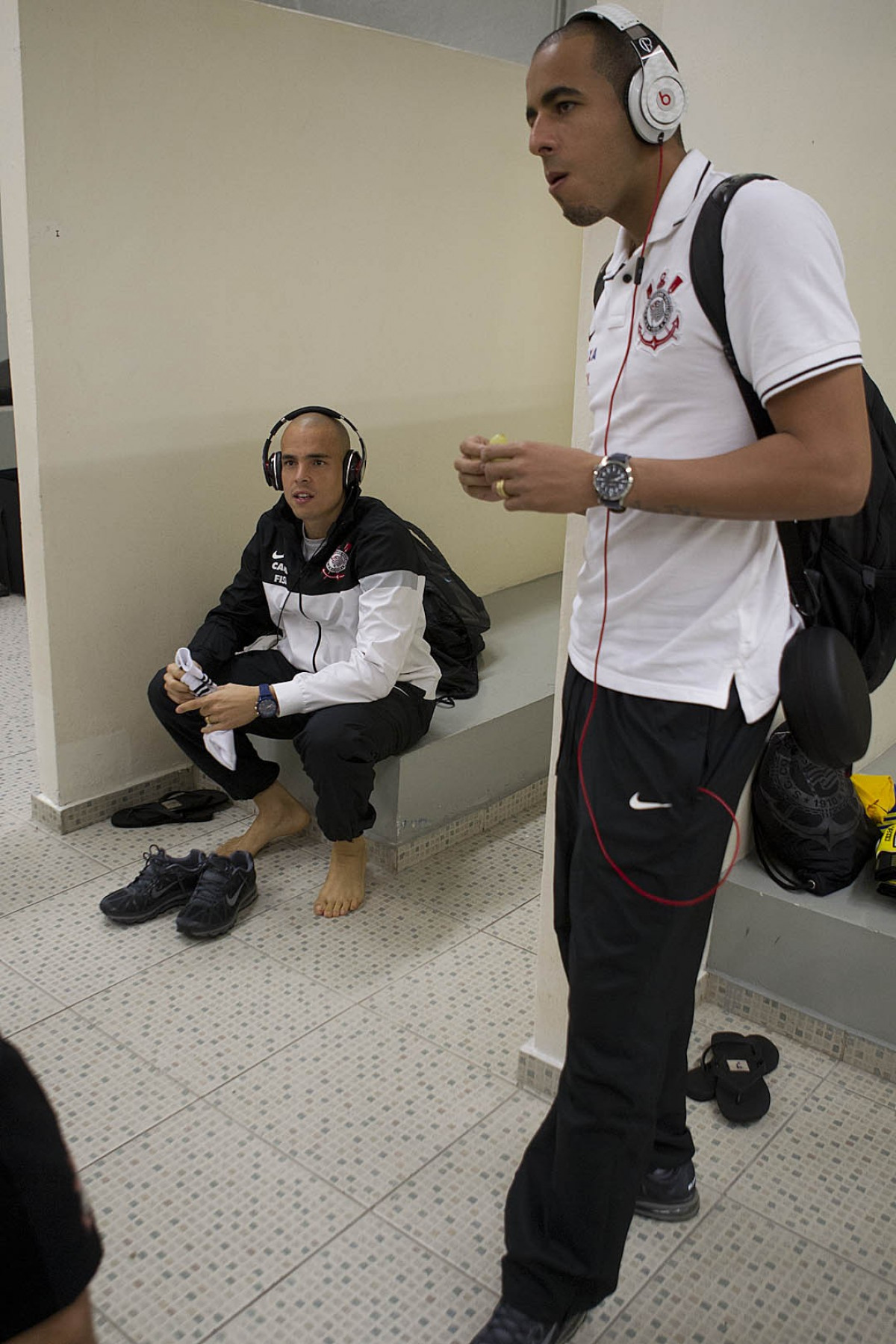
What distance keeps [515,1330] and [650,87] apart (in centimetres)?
152

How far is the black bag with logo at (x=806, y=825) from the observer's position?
2.26m

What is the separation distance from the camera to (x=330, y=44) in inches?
124

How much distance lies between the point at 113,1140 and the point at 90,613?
1.42 metres

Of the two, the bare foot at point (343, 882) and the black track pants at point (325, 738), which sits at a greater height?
the black track pants at point (325, 738)

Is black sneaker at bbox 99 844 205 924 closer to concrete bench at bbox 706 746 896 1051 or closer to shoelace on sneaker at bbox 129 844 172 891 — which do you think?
shoelace on sneaker at bbox 129 844 172 891

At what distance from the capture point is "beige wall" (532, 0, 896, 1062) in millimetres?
1712

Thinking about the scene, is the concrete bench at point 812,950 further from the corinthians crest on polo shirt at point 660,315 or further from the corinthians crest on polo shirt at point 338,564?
the corinthians crest on polo shirt at point 660,315

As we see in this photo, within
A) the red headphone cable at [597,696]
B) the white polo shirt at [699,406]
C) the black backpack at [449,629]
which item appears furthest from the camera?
the black backpack at [449,629]

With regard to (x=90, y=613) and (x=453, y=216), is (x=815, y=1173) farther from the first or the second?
(x=453, y=216)

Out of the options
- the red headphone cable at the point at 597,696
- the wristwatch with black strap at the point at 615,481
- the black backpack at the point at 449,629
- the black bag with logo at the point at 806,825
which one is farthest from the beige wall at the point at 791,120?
the black backpack at the point at 449,629

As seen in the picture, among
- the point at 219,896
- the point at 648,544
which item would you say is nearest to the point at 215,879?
the point at 219,896

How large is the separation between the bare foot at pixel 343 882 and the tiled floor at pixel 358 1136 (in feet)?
0.17

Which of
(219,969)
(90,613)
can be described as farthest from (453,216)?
(219,969)

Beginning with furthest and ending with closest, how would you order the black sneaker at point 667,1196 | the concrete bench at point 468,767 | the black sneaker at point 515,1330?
the concrete bench at point 468,767, the black sneaker at point 667,1196, the black sneaker at point 515,1330
